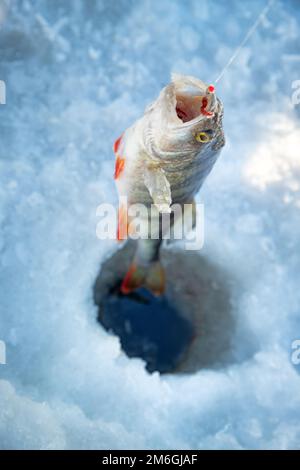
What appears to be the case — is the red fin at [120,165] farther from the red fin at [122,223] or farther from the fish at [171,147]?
the red fin at [122,223]

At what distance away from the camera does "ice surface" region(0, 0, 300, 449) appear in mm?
1984

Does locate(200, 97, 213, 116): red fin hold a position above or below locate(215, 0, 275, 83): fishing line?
below

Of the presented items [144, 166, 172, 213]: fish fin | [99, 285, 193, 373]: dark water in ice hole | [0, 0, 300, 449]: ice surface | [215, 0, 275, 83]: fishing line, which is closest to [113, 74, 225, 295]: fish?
[144, 166, 172, 213]: fish fin

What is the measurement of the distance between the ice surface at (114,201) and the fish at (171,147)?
1.90 ft

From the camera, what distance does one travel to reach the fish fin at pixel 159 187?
145cm

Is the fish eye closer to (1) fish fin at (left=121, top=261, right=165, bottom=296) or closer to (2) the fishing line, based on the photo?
(1) fish fin at (left=121, top=261, right=165, bottom=296)

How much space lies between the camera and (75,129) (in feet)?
7.55

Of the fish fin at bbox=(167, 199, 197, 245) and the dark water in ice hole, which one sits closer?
the fish fin at bbox=(167, 199, 197, 245)

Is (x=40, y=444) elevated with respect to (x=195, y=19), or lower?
lower

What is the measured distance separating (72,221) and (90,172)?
0.27m

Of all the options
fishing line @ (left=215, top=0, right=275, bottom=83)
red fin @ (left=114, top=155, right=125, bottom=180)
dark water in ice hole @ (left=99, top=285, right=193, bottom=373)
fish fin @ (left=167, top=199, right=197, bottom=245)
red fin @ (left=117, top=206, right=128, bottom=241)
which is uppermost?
fishing line @ (left=215, top=0, right=275, bottom=83)

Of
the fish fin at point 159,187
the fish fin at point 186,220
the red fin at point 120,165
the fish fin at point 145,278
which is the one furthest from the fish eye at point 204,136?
the fish fin at point 145,278
